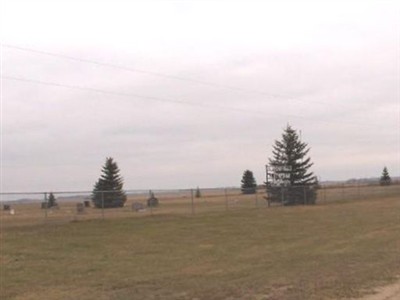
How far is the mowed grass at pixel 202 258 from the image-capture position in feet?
37.8

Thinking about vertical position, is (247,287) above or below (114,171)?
below

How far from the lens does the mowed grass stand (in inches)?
454

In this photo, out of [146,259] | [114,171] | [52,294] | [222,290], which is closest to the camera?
[222,290]

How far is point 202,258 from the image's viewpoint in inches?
715

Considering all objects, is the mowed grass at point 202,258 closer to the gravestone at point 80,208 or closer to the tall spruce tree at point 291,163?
the gravestone at point 80,208

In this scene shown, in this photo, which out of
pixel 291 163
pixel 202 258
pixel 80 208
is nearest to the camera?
pixel 202 258

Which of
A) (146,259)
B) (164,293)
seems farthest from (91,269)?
(164,293)

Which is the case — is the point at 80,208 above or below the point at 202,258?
above

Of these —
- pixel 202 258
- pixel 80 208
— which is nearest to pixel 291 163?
pixel 80 208

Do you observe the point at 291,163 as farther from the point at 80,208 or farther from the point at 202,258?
the point at 202,258

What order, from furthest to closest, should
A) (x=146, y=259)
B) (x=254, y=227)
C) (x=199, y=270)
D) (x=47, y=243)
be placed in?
(x=254, y=227) → (x=47, y=243) → (x=146, y=259) → (x=199, y=270)

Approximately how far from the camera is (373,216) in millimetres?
33219

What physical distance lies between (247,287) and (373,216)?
77.2ft

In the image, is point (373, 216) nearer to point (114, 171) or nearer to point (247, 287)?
point (247, 287)
